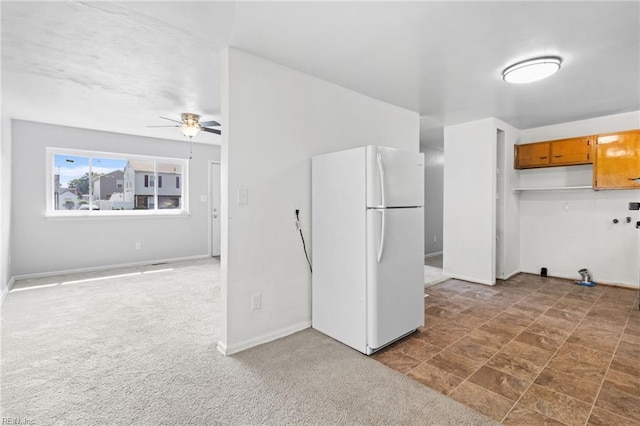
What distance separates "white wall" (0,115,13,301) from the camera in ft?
12.5

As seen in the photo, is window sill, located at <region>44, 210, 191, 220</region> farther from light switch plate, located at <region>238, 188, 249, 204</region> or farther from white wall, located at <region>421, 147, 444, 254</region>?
white wall, located at <region>421, 147, 444, 254</region>

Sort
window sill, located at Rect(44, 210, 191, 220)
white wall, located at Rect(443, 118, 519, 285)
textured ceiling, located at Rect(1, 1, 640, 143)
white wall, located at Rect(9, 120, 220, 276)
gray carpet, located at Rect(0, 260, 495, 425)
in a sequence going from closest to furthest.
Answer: gray carpet, located at Rect(0, 260, 495, 425), textured ceiling, located at Rect(1, 1, 640, 143), white wall, located at Rect(443, 118, 519, 285), white wall, located at Rect(9, 120, 220, 276), window sill, located at Rect(44, 210, 191, 220)

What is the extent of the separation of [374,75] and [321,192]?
4.07 ft

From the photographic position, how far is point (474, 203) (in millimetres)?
4621

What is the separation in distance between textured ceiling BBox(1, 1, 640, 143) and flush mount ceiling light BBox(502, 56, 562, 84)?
85 millimetres

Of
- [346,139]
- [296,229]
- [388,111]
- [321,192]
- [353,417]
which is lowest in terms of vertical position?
[353,417]

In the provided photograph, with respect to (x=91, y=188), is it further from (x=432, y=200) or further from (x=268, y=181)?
(x=432, y=200)

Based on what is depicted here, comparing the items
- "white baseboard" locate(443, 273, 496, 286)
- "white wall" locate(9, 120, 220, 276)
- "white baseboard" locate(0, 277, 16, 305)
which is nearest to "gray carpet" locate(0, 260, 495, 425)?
"white baseboard" locate(0, 277, 16, 305)

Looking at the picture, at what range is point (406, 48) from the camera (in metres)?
2.44

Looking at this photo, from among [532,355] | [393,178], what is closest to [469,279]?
[532,355]

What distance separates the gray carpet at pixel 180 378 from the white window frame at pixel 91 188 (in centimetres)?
218

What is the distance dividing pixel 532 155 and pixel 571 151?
48 cm

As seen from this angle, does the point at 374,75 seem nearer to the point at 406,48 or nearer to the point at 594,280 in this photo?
the point at 406,48

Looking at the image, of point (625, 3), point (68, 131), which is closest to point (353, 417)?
point (625, 3)
